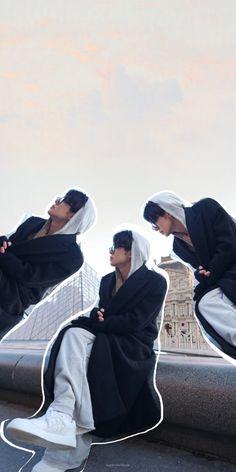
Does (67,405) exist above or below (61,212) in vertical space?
below

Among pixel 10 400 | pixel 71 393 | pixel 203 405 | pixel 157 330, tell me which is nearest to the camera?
pixel 71 393

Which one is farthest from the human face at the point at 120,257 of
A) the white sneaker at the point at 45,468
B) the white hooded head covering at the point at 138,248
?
the white sneaker at the point at 45,468

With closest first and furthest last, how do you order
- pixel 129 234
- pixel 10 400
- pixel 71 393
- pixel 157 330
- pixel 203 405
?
pixel 71 393, pixel 203 405, pixel 157 330, pixel 129 234, pixel 10 400

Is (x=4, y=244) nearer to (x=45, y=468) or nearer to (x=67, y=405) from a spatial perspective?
(x=67, y=405)

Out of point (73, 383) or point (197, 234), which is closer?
point (73, 383)

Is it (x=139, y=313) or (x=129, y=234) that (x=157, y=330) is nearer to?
(x=139, y=313)

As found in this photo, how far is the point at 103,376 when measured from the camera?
1.69 m

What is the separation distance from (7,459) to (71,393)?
0.75 m

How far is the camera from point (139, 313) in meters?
1.91

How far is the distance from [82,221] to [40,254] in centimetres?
35

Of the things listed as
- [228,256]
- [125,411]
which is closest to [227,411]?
[125,411]

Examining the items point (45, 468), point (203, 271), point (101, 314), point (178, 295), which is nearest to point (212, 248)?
point (203, 271)

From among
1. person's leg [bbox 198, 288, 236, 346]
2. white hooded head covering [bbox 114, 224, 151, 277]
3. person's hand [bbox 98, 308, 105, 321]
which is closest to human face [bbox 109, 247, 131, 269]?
white hooded head covering [bbox 114, 224, 151, 277]

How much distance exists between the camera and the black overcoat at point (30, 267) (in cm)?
193
